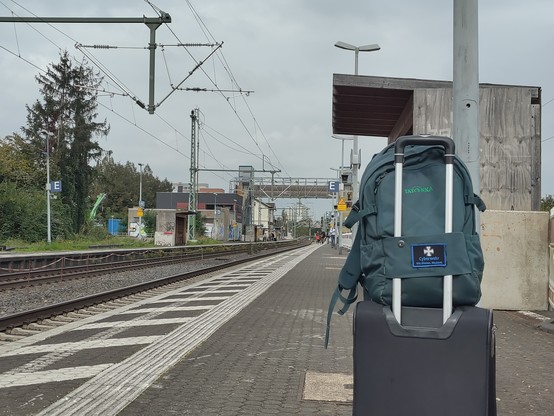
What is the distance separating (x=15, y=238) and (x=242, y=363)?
127ft

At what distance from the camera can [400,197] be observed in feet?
9.08

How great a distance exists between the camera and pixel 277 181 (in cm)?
6488

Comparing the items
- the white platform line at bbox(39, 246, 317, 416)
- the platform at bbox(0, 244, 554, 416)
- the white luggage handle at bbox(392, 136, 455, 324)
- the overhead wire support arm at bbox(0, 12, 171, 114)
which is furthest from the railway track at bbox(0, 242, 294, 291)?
the white luggage handle at bbox(392, 136, 455, 324)

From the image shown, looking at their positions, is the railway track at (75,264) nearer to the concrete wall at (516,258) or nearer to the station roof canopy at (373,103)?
the station roof canopy at (373,103)

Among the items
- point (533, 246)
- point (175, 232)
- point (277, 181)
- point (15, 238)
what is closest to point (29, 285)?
point (533, 246)

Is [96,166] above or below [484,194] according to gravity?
above

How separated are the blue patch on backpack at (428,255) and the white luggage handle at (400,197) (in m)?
0.08

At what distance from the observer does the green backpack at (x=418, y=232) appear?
2707 millimetres

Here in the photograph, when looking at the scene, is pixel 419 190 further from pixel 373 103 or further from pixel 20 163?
pixel 20 163

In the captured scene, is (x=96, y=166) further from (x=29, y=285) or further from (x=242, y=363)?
(x=242, y=363)

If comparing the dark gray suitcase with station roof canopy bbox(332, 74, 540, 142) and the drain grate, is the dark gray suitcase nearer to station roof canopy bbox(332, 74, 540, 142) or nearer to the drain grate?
the drain grate

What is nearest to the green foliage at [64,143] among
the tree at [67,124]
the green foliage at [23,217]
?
the tree at [67,124]

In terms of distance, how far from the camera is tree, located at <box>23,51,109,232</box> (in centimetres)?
5719

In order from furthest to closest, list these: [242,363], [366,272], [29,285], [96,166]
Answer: [96,166]
[29,285]
[242,363]
[366,272]
